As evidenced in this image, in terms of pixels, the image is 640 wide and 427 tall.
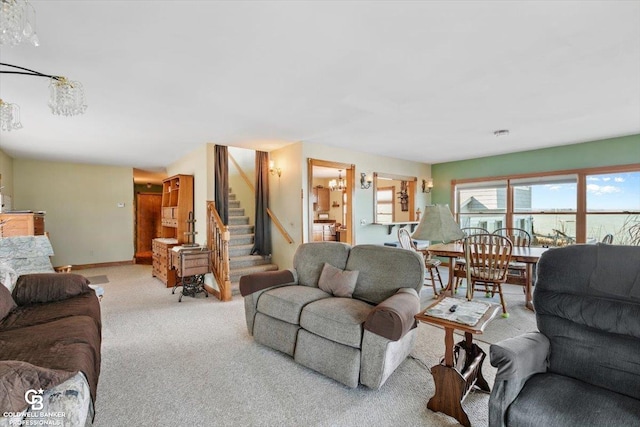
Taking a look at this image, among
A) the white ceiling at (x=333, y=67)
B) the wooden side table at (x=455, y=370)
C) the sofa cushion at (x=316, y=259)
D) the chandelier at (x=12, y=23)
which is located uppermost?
the white ceiling at (x=333, y=67)

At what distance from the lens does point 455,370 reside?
73.8 inches

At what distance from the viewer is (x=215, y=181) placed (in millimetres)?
5086

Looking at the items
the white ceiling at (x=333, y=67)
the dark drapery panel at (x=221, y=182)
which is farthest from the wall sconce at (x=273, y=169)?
the white ceiling at (x=333, y=67)

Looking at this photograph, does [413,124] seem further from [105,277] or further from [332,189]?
[105,277]

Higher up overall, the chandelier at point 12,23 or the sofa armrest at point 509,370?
the chandelier at point 12,23

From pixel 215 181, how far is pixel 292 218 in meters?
1.47

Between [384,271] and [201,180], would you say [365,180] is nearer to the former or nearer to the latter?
[201,180]

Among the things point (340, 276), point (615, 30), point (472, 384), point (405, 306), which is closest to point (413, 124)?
point (615, 30)

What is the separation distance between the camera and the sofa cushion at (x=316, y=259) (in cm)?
307

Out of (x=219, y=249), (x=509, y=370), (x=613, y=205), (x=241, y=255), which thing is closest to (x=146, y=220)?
(x=241, y=255)

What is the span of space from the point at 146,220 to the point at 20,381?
29.2ft

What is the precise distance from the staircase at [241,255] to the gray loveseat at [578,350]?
13.3 feet

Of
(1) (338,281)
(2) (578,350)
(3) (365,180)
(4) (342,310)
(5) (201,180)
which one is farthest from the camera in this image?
(3) (365,180)

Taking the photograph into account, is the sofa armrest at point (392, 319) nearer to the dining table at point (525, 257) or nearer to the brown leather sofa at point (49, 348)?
the brown leather sofa at point (49, 348)
